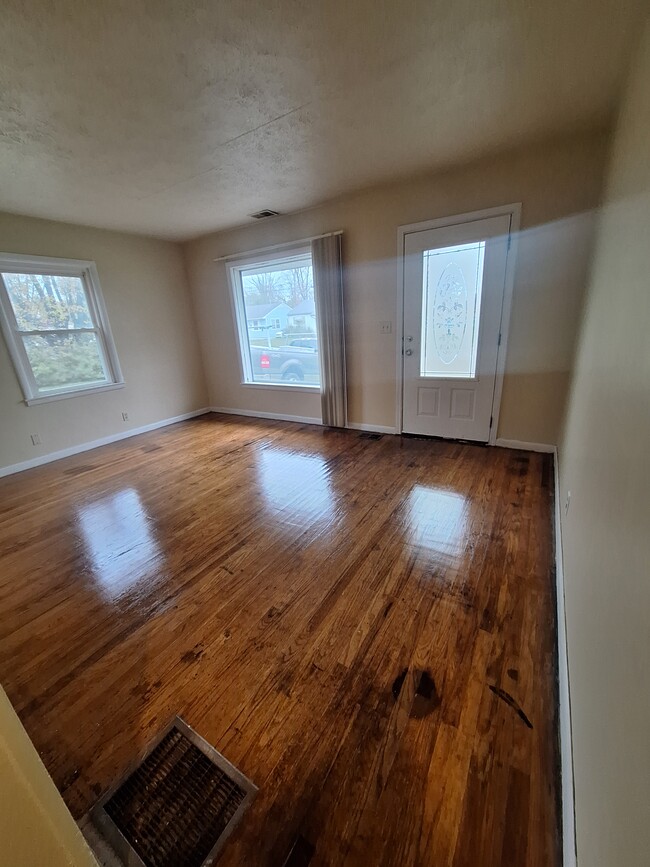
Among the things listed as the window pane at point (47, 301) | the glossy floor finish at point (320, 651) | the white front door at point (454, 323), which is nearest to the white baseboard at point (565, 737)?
the glossy floor finish at point (320, 651)

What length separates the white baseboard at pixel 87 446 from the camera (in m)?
3.77

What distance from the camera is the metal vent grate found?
96cm

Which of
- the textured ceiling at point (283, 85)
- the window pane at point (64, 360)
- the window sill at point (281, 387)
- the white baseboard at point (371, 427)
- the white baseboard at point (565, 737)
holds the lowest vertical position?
the white baseboard at point (565, 737)

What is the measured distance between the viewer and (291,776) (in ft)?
3.58

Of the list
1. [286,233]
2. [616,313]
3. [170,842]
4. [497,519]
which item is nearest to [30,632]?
[170,842]

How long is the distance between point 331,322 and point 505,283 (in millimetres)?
1823

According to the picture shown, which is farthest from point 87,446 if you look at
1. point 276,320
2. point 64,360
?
point 276,320

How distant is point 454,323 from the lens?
3.43 m

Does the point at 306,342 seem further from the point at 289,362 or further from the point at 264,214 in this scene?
the point at 264,214

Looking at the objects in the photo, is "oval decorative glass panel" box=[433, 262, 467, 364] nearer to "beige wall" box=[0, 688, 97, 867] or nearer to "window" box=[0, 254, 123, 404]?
"beige wall" box=[0, 688, 97, 867]

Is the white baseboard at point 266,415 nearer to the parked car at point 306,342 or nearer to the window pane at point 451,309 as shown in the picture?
the parked car at point 306,342

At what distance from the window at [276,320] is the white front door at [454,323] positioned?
1.35m

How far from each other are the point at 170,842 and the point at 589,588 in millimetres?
1486

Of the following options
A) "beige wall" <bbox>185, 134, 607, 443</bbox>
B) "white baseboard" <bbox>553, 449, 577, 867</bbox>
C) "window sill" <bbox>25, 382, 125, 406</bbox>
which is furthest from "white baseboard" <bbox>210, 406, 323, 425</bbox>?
"white baseboard" <bbox>553, 449, 577, 867</bbox>
